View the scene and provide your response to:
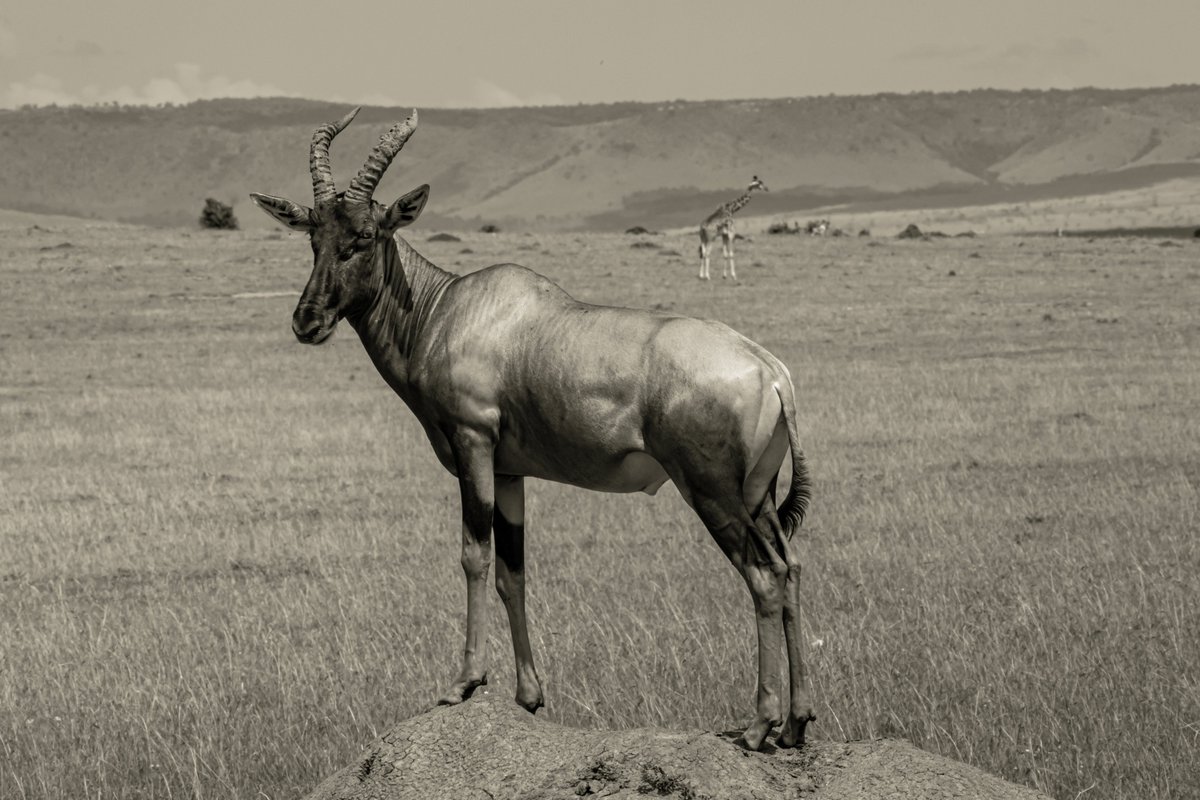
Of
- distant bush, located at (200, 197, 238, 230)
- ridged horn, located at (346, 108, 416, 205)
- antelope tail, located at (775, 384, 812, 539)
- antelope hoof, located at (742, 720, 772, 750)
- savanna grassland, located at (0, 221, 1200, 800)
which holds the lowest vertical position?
savanna grassland, located at (0, 221, 1200, 800)

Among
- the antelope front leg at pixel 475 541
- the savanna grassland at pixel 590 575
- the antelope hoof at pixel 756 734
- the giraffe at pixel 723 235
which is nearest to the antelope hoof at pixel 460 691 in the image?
the antelope front leg at pixel 475 541

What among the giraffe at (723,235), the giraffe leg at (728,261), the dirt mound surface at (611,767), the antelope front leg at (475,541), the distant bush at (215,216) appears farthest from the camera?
the distant bush at (215,216)

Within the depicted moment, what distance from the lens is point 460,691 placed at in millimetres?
6691

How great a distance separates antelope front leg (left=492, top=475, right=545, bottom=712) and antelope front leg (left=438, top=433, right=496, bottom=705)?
0.15 meters

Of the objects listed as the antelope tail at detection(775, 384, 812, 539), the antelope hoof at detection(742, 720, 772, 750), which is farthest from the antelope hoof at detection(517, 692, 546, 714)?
the antelope tail at detection(775, 384, 812, 539)

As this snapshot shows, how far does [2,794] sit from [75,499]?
34.1ft

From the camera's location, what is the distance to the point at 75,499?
59.6 ft

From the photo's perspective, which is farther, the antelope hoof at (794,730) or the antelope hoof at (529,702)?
the antelope hoof at (529,702)

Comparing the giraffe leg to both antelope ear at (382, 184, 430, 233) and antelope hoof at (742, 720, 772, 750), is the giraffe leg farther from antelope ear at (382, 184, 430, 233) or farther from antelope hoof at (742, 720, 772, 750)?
antelope hoof at (742, 720, 772, 750)

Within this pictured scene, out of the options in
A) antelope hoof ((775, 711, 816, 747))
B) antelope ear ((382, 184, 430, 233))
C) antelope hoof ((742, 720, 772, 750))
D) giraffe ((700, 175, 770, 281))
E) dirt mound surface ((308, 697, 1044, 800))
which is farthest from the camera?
giraffe ((700, 175, 770, 281))

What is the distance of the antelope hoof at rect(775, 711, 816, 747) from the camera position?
6.26m

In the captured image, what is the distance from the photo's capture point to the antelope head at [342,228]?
21.7 feet

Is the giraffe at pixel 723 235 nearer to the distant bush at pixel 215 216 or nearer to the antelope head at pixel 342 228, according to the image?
the distant bush at pixel 215 216

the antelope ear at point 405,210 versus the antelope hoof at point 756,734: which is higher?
the antelope ear at point 405,210
